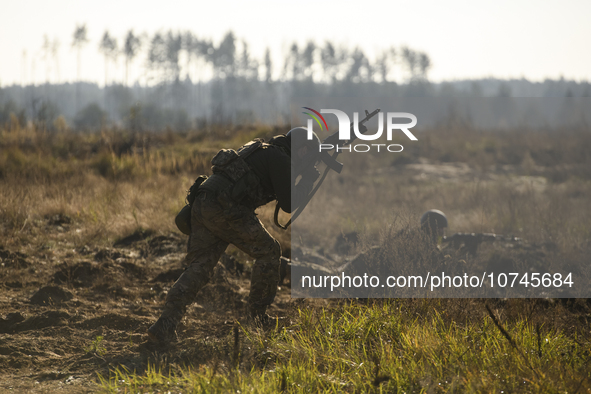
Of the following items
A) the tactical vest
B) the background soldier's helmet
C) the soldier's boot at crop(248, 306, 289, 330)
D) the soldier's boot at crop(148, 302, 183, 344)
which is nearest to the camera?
the soldier's boot at crop(148, 302, 183, 344)

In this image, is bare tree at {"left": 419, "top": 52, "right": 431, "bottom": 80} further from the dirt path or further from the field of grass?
the dirt path

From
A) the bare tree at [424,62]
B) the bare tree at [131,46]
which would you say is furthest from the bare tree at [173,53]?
the bare tree at [424,62]

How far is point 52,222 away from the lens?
6855 mm

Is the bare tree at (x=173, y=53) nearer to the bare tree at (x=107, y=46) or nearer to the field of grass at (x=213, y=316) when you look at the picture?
the bare tree at (x=107, y=46)

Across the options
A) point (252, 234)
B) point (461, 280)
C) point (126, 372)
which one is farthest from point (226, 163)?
point (461, 280)

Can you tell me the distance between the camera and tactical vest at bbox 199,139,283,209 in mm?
3693

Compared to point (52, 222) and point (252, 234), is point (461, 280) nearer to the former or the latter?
point (252, 234)

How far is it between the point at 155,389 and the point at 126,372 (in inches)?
14.2

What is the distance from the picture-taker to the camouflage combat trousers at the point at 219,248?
361 centimetres

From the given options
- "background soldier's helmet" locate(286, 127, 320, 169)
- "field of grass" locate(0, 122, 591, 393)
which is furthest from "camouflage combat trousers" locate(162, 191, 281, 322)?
"background soldier's helmet" locate(286, 127, 320, 169)

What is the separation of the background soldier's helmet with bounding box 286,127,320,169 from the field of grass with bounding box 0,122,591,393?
128 centimetres

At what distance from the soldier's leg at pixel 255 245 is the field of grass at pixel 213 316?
0.97ft

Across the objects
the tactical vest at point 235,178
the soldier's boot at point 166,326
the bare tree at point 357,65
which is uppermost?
the bare tree at point 357,65

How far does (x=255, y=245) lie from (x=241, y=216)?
28cm
